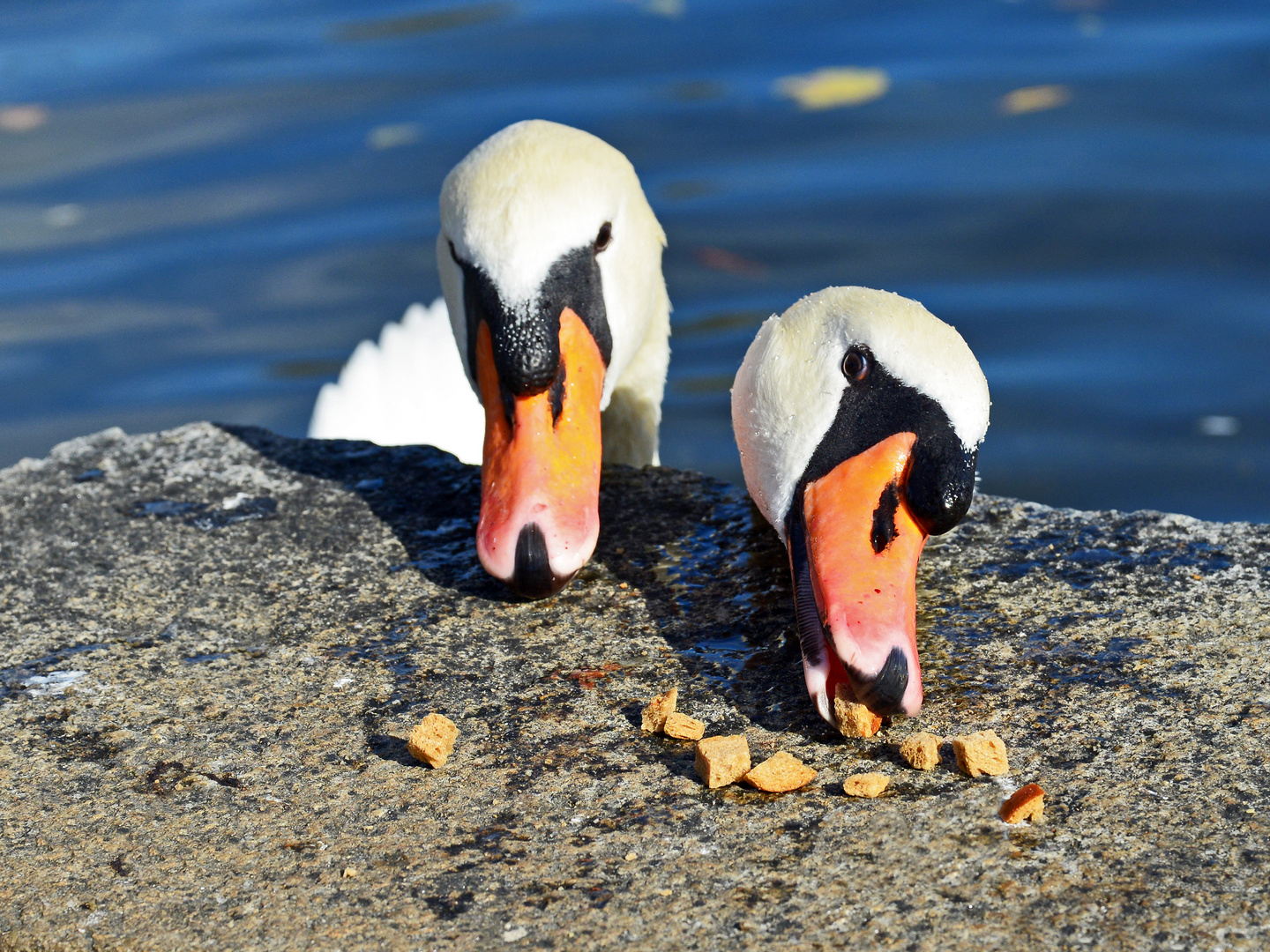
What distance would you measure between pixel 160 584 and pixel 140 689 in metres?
0.47

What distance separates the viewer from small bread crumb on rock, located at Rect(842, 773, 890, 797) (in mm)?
2455

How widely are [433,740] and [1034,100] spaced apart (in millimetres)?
7651

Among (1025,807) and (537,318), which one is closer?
(1025,807)

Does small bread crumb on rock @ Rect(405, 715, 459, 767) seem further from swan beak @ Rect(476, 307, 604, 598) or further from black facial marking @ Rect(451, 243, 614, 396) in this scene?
black facial marking @ Rect(451, 243, 614, 396)

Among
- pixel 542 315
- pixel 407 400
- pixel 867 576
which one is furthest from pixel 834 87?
pixel 867 576

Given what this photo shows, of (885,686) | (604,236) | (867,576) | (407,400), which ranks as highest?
(604,236)

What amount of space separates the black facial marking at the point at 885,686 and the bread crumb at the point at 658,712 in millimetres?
330

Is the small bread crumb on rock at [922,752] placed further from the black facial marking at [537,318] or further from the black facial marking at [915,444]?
the black facial marking at [537,318]

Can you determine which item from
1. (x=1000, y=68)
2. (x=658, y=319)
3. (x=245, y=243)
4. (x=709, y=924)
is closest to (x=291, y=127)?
(x=245, y=243)

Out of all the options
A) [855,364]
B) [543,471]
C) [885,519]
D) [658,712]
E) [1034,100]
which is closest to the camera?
[658,712]

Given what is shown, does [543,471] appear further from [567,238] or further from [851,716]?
[851,716]

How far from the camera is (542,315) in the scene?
344cm

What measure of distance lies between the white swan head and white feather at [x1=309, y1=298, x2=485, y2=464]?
1.70 meters

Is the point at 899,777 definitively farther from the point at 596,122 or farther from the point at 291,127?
the point at 291,127
